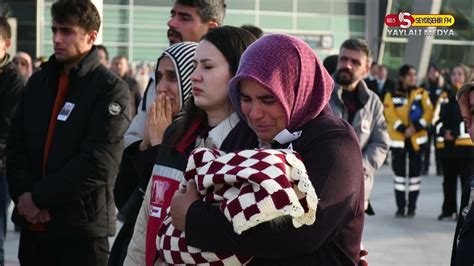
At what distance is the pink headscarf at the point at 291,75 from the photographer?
9.45 ft

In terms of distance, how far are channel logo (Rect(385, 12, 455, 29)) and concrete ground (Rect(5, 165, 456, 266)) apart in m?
2.34

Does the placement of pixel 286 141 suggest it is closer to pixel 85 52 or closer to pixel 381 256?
pixel 85 52

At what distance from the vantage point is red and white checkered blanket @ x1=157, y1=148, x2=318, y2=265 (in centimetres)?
263

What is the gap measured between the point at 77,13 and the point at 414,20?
191 inches

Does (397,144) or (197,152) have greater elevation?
(197,152)

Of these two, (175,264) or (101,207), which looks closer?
(175,264)

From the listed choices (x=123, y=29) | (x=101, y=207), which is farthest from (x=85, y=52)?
(x=123, y=29)

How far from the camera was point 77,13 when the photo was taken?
5.28 metres

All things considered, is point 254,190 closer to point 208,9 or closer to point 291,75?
point 291,75

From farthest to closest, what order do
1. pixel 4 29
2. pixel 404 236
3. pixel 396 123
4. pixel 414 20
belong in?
1. pixel 396 123
2. pixel 404 236
3. pixel 414 20
4. pixel 4 29

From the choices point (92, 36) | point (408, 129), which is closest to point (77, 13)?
point (92, 36)

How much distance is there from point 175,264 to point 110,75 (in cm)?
257

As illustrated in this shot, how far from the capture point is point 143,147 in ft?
13.3

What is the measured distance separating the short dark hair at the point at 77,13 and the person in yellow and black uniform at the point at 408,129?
299 inches
